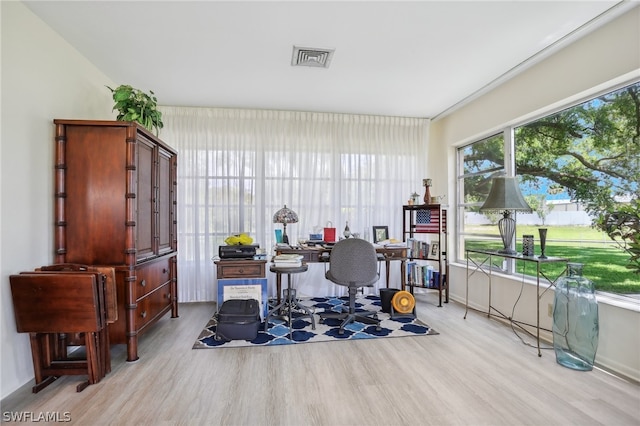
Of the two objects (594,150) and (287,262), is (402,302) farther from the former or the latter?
(594,150)

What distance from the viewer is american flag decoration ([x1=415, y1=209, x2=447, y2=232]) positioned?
4070 mm

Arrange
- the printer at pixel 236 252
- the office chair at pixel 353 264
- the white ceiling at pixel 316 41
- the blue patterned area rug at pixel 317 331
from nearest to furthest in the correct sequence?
1. the white ceiling at pixel 316 41
2. the blue patterned area rug at pixel 317 331
3. the office chair at pixel 353 264
4. the printer at pixel 236 252

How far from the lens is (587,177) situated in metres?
2.70

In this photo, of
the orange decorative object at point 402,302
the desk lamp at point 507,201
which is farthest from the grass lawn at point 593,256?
the orange decorative object at point 402,302

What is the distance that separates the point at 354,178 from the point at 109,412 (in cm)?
361

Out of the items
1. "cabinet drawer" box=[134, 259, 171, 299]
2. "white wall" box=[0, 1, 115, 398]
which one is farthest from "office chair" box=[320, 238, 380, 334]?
"white wall" box=[0, 1, 115, 398]

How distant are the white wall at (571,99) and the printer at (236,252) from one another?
9.30ft

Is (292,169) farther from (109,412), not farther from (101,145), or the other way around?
(109,412)

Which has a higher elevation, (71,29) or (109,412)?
(71,29)

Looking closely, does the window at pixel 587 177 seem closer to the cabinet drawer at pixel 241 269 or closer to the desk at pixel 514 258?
the desk at pixel 514 258

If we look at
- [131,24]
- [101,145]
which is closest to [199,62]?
[131,24]

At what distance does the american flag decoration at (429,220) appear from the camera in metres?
4.07

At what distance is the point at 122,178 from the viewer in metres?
2.47

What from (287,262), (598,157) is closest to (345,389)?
(287,262)
